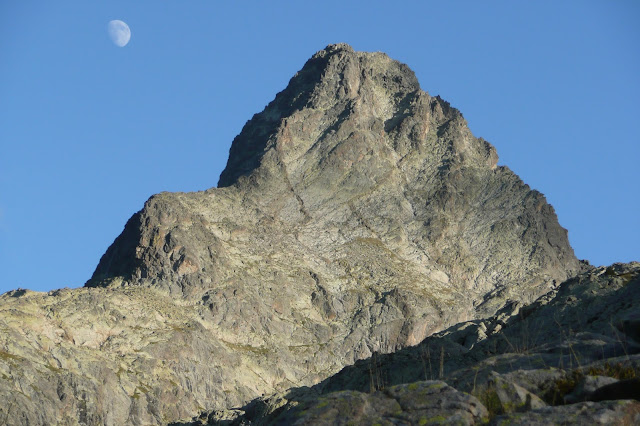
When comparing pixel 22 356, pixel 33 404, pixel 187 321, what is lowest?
pixel 33 404

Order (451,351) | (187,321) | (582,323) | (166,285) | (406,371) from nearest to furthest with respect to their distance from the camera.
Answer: (582,323) → (406,371) → (451,351) → (187,321) → (166,285)

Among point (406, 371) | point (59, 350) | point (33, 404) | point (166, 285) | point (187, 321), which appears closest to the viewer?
point (406, 371)

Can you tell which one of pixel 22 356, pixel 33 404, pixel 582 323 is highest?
pixel 22 356

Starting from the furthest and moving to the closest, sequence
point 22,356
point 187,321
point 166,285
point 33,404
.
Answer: point 166,285
point 187,321
point 22,356
point 33,404

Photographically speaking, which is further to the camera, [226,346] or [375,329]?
[375,329]

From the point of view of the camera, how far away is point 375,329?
19812 cm

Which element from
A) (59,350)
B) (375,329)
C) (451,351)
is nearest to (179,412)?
(59,350)

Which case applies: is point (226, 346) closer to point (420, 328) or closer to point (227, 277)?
point (227, 277)

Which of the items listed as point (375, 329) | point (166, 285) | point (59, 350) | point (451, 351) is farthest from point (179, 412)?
point (451, 351)

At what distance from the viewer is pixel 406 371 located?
2270 inches

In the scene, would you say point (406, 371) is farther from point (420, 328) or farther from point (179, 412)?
point (420, 328)

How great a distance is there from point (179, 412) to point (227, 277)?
45.4 m

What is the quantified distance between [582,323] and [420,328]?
155 metres

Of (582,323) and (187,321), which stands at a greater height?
(187,321)
